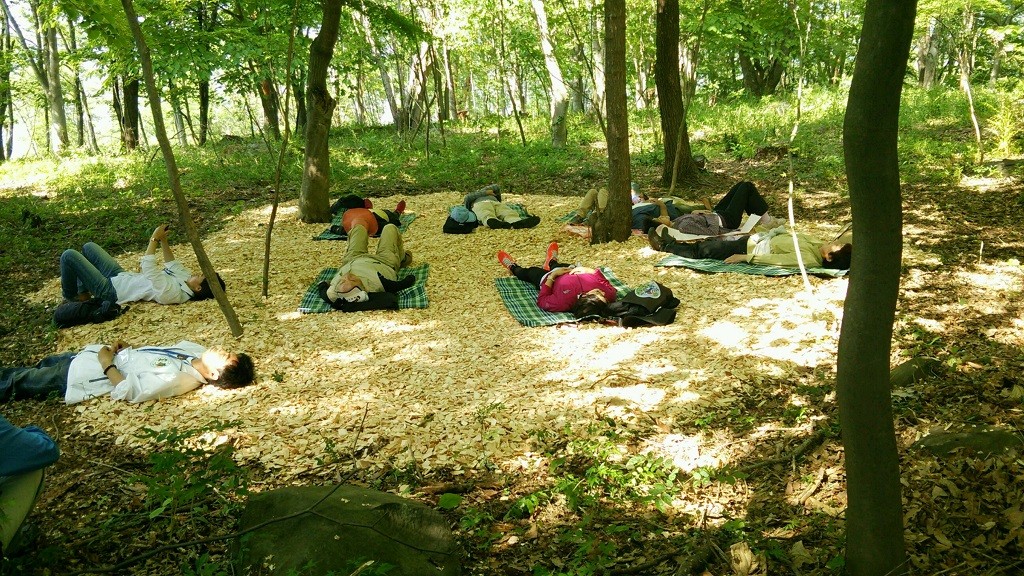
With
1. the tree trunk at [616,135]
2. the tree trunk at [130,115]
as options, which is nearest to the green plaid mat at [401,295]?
the tree trunk at [616,135]

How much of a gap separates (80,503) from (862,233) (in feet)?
13.6

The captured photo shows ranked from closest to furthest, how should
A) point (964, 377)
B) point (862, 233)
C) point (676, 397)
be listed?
point (862, 233) → point (964, 377) → point (676, 397)

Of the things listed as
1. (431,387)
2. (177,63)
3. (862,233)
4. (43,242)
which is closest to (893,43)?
(862,233)

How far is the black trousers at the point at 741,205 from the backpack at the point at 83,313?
7532 millimetres

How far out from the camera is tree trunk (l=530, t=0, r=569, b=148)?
1360 cm

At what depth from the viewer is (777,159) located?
1196 centimetres

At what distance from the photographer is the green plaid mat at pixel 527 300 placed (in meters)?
5.90

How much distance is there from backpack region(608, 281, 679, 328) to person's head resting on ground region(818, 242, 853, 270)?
1978mm

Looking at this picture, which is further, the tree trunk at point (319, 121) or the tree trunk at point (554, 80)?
the tree trunk at point (554, 80)

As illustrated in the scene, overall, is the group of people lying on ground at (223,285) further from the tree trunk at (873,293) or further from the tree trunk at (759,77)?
the tree trunk at (759,77)

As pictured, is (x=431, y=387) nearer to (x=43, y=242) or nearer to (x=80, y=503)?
(x=80, y=503)

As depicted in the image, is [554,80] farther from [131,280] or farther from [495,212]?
[131,280]

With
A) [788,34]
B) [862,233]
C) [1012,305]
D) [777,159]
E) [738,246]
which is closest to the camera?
[862,233]

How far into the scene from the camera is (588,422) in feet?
13.3
